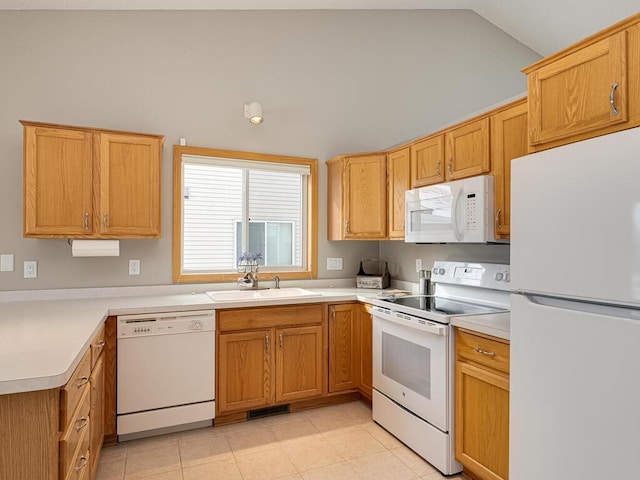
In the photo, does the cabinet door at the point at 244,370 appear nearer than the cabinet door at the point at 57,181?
No

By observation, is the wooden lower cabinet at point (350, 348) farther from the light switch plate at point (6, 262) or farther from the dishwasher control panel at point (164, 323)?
the light switch plate at point (6, 262)

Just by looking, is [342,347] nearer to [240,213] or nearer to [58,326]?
[240,213]

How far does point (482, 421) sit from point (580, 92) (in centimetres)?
157

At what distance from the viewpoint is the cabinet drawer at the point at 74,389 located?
1317 mm

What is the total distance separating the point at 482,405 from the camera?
2006 millimetres

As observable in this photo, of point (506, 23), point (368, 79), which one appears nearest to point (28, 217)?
point (368, 79)

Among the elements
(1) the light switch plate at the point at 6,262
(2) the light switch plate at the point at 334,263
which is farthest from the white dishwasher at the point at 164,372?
(2) the light switch plate at the point at 334,263

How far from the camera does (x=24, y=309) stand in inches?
94.0

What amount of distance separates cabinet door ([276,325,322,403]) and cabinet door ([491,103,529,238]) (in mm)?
1540

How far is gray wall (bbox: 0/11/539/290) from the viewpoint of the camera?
278 centimetres

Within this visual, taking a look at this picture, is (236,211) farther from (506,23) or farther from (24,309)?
(506,23)

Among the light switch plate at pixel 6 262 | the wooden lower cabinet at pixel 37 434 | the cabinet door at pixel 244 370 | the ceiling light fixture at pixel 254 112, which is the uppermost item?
the ceiling light fixture at pixel 254 112

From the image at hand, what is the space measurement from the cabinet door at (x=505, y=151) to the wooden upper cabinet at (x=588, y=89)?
444 millimetres

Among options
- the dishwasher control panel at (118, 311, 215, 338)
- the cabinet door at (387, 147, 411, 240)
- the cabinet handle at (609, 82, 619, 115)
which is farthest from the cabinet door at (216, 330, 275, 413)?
the cabinet handle at (609, 82, 619, 115)
